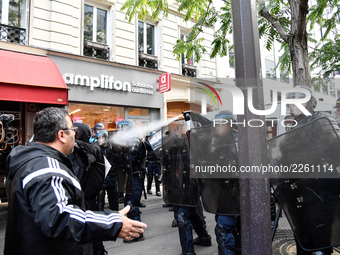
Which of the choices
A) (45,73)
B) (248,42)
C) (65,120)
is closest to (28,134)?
(45,73)

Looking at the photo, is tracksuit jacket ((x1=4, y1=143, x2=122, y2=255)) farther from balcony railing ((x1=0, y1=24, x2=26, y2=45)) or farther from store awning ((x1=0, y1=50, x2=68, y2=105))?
balcony railing ((x1=0, y1=24, x2=26, y2=45))

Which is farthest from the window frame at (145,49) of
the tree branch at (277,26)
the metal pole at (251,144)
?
the metal pole at (251,144)

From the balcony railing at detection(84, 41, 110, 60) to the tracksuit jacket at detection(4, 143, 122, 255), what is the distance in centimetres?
899

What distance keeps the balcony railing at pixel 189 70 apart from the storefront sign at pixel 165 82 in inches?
87.0

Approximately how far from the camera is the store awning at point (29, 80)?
259 inches

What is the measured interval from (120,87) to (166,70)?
2.71 metres

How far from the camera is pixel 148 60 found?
11344mm

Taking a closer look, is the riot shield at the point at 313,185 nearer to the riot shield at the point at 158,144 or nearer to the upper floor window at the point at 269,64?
the riot shield at the point at 158,144

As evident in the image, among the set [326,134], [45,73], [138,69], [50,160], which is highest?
[138,69]

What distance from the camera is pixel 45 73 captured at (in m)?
7.52

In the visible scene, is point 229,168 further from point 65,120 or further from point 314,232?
point 65,120

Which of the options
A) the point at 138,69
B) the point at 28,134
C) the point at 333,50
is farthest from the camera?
the point at 138,69

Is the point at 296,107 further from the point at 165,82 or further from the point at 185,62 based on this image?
the point at 185,62

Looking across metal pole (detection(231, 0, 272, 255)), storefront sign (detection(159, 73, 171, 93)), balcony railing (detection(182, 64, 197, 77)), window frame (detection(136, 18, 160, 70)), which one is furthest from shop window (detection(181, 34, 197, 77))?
metal pole (detection(231, 0, 272, 255))
